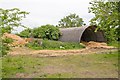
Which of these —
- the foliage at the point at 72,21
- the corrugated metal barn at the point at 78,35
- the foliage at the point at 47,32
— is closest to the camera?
the corrugated metal barn at the point at 78,35

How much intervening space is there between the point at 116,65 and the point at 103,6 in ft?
Answer: 8.51

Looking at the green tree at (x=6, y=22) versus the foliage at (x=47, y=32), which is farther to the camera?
the foliage at (x=47, y=32)

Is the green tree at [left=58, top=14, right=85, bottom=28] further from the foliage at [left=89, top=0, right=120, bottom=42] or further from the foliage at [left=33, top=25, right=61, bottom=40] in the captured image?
the foliage at [left=89, top=0, right=120, bottom=42]

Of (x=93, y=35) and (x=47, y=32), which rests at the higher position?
(x=47, y=32)

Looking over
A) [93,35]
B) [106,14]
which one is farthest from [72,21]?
[106,14]

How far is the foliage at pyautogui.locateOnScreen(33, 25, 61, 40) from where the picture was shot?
91.0 feet

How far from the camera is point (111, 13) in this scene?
1111 centimetres

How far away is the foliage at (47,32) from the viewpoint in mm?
27734

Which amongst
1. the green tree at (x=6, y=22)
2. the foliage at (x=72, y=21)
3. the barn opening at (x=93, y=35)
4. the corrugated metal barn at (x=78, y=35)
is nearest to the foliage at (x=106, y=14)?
the green tree at (x=6, y=22)

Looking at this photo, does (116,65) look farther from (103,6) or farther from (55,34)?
(55,34)

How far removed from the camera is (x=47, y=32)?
2800cm

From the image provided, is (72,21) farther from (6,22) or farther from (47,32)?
(6,22)

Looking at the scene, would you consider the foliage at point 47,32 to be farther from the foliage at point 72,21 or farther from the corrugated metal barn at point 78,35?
the foliage at point 72,21

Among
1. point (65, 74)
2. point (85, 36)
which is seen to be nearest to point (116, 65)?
point (65, 74)
